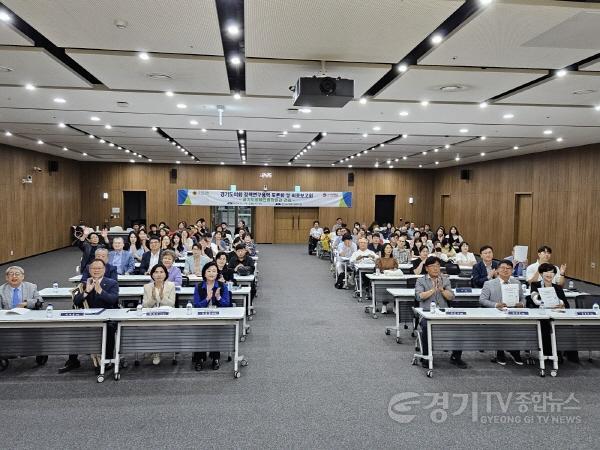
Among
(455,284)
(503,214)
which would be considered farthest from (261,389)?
(503,214)

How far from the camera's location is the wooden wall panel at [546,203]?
11.4 metres

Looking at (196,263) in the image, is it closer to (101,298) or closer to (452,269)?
(101,298)

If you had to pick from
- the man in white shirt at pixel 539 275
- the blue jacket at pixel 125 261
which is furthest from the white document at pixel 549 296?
the blue jacket at pixel 125 261

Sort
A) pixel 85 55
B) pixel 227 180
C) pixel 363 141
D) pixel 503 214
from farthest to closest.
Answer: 1. pixel 227 180
2. pixel 503 214
3. pixel 363 141
4. pixel 85 55

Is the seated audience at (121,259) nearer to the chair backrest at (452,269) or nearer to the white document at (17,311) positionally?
the white document at (17,311)

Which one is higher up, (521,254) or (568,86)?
(568,86)

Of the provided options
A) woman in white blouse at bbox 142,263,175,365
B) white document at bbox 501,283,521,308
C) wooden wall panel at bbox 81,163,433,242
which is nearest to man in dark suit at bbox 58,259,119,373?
woman in white blouse at bbox 142,263,175,365

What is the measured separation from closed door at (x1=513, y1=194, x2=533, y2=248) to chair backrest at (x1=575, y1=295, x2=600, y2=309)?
8.97 meters

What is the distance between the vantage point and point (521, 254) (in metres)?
8.16

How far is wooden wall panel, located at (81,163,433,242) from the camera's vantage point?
19281 millimetres

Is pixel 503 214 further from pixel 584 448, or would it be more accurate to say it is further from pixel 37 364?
pixel 37 364

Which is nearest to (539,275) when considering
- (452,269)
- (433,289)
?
(433,289)

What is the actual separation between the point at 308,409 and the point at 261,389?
0.66 m

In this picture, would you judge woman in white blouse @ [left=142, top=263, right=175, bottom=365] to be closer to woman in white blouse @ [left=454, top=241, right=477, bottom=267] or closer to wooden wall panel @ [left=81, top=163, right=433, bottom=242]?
woman in white blouse @ [left=454, top=241, right=477, bottom=267]
